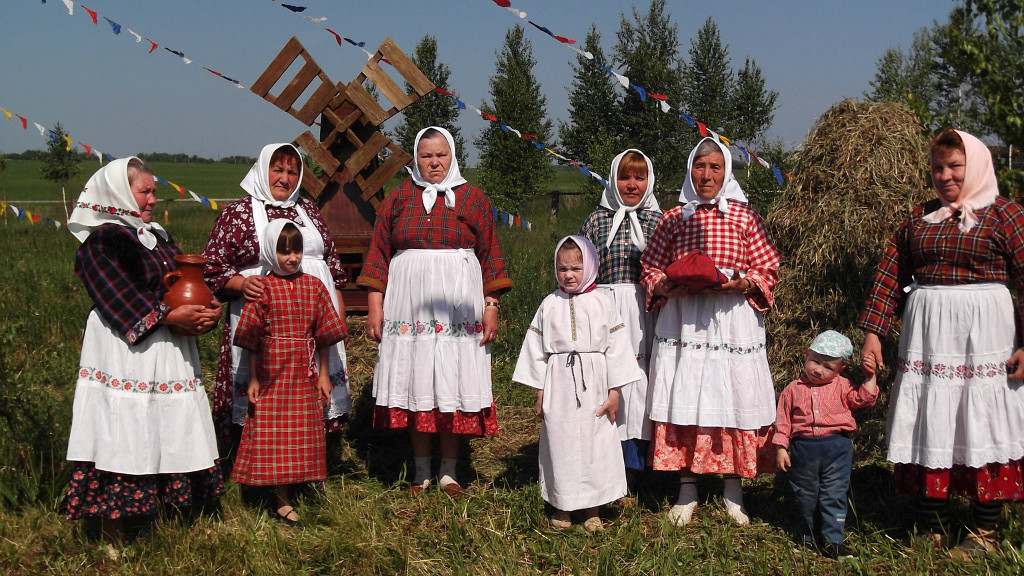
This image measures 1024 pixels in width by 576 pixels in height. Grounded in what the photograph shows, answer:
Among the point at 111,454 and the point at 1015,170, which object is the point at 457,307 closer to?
Answer: the point at 111,454

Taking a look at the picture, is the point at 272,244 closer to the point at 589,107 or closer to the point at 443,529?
the point at 443,529

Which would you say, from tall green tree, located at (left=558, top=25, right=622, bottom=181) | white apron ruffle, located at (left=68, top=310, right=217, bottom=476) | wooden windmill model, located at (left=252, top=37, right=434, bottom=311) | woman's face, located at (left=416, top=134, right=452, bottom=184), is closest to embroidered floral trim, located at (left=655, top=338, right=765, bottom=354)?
woman's face, located at (left=416, top=134, right=452, bottom=184)

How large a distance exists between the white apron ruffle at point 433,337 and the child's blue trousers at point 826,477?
1675 mm

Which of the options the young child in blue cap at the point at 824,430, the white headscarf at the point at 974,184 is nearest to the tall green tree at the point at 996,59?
the white headscarf at the point at 974,184

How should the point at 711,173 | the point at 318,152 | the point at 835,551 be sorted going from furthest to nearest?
the point at 318,152 → the point at 711,173 → the point at 835,551

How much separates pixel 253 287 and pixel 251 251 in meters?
0.47

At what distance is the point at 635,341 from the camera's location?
4438 mm

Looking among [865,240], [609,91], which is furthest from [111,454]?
[609,91]

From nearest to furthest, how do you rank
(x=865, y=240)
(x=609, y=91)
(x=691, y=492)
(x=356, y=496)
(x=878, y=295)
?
(x=878, y=295)
(x=691, y=492)
(x=356, y=496)
(x=865, y=240)
(x=609, y=91)

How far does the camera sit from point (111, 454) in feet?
11.4

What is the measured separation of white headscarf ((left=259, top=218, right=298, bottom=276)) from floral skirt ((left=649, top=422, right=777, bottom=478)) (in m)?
2.13

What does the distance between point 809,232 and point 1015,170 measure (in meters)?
1.30

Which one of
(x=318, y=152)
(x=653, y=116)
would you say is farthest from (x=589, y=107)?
(x=318, y=152)

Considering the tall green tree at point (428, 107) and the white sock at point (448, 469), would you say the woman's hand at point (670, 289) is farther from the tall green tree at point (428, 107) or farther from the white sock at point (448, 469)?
the tall green tree at point (428, 107)
